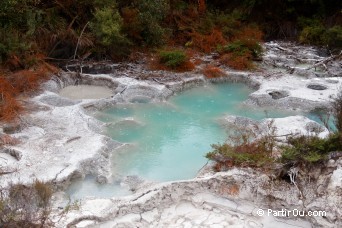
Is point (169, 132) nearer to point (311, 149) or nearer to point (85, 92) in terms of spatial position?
point (85, 92)

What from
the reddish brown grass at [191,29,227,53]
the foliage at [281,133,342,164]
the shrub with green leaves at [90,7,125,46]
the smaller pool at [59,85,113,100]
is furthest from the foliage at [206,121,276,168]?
the reddish brown grass at [191,29,227,53]

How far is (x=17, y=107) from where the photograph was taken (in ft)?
28.7

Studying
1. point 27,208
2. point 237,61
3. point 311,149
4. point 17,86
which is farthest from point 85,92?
point 311,149

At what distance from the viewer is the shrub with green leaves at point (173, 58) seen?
38.2 ft

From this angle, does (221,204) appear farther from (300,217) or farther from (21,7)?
(21,7)

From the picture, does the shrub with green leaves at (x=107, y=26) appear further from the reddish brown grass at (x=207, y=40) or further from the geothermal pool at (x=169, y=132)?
the reddish brown grass at (x=207, y=40)

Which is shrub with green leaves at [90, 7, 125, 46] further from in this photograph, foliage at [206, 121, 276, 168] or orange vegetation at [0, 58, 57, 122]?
foliage at [206, 121, 276, 168]

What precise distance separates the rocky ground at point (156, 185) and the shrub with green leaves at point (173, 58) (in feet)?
1.98

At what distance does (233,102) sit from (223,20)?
15.7ft

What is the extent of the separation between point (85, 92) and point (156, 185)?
15.8 ft

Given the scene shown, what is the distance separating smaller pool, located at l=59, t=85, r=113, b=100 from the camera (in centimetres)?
1041

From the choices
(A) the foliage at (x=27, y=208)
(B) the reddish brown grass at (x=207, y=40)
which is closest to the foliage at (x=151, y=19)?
(B) the reddish brown grass at (x=207, y=40)

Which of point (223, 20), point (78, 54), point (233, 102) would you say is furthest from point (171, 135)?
point (223, 20)

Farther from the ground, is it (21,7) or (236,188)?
(21,7)
